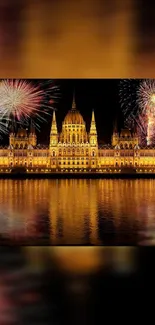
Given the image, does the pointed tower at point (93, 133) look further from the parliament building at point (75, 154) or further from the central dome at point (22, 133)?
the central dome at point (22, 133)

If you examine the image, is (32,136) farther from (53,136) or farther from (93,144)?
(93,144)

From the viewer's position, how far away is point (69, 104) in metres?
34.3

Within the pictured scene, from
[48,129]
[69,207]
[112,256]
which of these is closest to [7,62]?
[112,256]

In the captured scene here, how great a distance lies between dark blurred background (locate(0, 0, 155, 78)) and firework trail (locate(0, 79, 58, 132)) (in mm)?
21040

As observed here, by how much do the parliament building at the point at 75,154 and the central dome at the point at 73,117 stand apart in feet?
0.34

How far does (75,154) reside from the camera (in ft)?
109

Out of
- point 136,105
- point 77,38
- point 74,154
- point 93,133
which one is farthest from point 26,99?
point 77,38

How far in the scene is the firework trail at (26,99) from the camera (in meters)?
23.3

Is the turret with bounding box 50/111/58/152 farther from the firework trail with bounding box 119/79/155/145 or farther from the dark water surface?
the dark water surface

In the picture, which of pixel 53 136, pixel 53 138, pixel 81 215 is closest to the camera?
pixel 81 215

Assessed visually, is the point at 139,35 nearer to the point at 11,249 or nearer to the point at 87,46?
the point at 87,46

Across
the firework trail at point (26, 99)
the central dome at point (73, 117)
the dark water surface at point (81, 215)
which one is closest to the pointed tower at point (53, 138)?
the firework trail at point (26, 99)

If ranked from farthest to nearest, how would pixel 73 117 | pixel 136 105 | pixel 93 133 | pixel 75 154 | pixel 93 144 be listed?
1. pixel 73 117
2. pixel 93 133
3. pixel 93 144
4. pixel 75 154
5. pixel 136 105

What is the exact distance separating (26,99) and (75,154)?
33.5 ft
